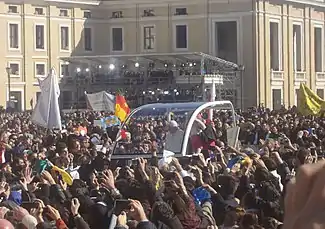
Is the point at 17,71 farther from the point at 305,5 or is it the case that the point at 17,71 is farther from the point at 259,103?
the point at 305,5

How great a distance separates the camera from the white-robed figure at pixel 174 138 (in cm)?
1623

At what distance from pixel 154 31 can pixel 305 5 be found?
13.1 m

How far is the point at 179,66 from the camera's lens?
59.0 metres

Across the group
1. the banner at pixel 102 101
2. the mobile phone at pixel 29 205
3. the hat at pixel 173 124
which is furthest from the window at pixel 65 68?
the mobile phone at pixel 29 205

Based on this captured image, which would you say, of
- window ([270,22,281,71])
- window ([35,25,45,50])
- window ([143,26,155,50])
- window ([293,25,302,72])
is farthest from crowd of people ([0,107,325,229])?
window ([293,25,302,72])

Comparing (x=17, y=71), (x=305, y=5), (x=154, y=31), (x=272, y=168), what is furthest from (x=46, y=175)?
(x=305, y=5)

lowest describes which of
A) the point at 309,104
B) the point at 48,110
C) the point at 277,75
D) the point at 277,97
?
the point at 48,110

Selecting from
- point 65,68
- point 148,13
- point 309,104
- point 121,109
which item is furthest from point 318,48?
point 309,104

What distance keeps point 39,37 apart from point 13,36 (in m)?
2.18

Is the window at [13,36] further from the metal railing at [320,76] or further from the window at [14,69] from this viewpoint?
the metal railing at [320,76]

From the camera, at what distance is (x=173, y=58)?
5984 cm

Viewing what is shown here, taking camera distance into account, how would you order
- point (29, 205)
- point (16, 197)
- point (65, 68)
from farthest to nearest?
point (65, 68) → point (16, 197) → point (29, 205)

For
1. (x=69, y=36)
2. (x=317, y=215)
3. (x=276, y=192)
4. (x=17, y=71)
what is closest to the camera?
(x=317, y=215)

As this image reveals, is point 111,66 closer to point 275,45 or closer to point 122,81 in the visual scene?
point 122,81
